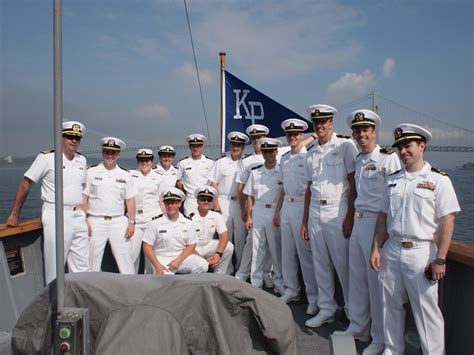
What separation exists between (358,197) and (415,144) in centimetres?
61

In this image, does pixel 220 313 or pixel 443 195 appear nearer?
pixel 220 313

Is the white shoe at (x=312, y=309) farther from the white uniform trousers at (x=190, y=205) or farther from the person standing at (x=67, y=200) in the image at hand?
the person standing at (x=67, y=200)

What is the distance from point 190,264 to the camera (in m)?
3.84

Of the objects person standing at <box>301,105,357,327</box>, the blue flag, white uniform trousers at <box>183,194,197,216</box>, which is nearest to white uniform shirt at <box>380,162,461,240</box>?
person standing at <box>301,105,357,327</box>

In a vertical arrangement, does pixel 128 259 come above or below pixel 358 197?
below

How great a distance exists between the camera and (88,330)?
1611 millimetres

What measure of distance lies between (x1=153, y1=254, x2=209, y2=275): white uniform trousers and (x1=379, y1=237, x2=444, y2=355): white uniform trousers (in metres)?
1.67

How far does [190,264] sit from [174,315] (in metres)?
2.24

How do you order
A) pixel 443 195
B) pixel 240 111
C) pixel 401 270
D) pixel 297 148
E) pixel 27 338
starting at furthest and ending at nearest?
pixel 240 111, pixel 297 148, pixel 401 270, pixel 443 195, pixel 27 338

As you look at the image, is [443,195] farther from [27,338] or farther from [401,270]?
[27,338]

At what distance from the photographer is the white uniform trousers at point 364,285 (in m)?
2.87

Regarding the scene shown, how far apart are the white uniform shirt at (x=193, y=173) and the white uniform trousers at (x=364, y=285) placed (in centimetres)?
226

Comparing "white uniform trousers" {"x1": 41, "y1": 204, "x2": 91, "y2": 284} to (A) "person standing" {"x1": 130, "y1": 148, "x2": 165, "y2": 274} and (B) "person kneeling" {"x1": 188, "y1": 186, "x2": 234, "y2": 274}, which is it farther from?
(B) "person kneeling" {"x1": 188, "y1": 186, "x2": 234, "y2": 274}

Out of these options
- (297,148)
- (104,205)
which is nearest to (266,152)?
(297,148)
